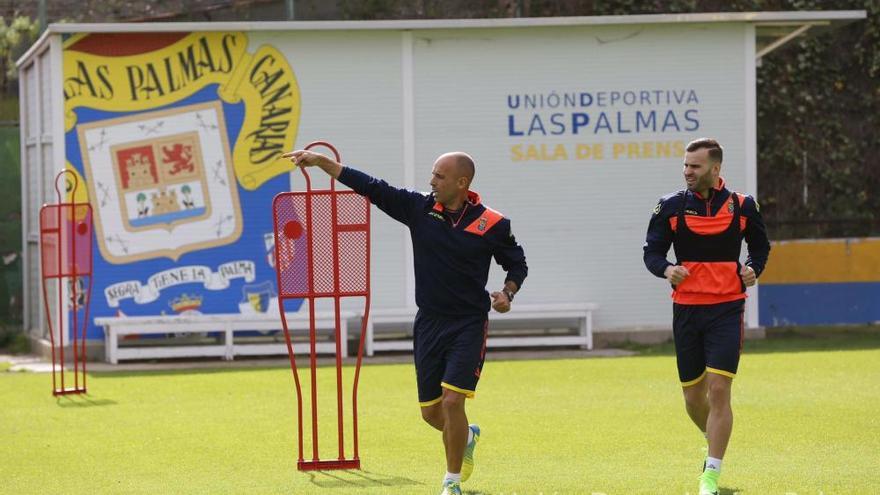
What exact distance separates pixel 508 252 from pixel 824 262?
522 inches

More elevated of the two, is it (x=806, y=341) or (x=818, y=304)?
(x=818, y=304)

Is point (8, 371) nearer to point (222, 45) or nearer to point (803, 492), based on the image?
point (222, 45)

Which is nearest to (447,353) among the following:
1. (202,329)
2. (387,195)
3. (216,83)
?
(387,195)

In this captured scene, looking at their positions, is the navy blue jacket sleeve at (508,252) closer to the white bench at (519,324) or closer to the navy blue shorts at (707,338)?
the navy blue shorts at (707,338)

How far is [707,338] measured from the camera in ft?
28.8

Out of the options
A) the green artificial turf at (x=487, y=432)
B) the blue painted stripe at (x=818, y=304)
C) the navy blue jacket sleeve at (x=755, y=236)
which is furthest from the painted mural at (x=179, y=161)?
the navy blue jacket sleeve at (x=755, y=236)

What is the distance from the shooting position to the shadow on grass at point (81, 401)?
14391 millimetres

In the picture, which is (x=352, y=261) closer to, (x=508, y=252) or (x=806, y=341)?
(x=508, y=252)

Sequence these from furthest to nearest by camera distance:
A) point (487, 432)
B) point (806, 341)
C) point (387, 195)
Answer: point (806, 341), point (487, 432), point (387, 195)

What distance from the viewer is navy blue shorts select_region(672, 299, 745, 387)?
8609 millimetres

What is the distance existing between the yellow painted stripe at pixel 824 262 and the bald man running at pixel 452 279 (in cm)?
1298

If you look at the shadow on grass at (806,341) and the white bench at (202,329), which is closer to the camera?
the white bench at (202,329)

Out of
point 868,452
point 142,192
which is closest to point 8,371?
point 142,192

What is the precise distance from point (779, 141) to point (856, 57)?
1.94 m
